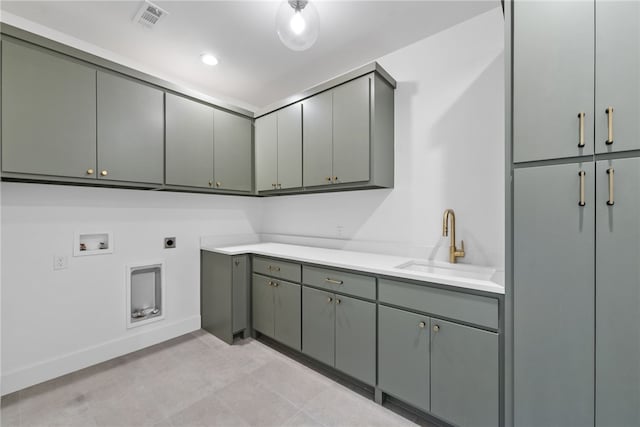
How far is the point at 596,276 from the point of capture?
3.69 feet

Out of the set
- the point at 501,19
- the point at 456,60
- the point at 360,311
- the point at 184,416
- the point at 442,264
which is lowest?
the point at 184,416

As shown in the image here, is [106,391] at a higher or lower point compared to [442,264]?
lower

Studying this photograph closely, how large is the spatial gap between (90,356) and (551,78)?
144 inches

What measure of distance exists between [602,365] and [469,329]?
19.6 inches

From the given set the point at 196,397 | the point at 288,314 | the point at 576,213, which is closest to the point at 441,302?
the point at 576,213

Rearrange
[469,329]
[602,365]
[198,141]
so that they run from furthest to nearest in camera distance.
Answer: [198,141], [469,329], [602,365]

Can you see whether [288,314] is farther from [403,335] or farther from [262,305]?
[403,335]

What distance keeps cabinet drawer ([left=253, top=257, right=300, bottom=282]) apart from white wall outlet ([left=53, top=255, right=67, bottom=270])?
59.3 inches

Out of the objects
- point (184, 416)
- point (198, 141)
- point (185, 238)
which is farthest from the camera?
point (185, 238)

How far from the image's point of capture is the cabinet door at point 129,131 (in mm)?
2070

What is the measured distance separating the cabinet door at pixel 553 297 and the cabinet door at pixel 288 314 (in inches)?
59.9

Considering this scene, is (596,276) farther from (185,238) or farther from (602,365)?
(185,238)

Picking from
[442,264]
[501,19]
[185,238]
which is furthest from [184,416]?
[501,19]

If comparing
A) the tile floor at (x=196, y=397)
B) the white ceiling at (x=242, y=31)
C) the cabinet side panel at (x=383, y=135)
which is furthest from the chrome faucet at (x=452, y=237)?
the white ceiling at (x=242, y=31)
